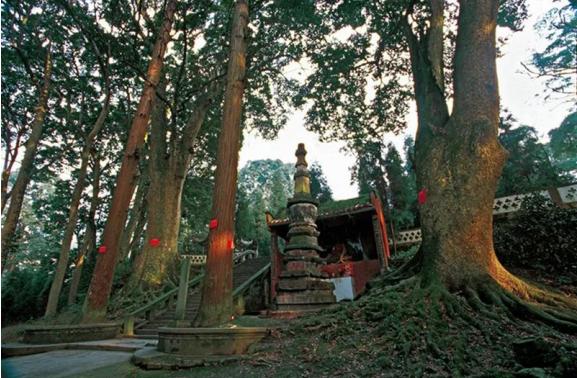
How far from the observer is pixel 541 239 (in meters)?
7.41

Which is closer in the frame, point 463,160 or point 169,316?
point 463,160

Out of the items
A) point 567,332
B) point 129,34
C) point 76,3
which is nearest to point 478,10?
point 567,332

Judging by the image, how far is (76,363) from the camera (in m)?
4.76

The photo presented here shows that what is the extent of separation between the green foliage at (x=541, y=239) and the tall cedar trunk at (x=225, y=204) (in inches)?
263

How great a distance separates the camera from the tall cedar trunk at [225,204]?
461cm

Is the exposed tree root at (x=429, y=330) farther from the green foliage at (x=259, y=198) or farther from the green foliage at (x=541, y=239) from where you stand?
the green foliage at (x=259, y=198)

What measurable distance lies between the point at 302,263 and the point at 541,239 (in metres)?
5.53

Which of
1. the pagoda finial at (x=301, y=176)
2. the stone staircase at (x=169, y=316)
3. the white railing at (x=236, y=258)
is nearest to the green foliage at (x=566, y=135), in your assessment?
A: the pagoda finial at (x=301, y=176)

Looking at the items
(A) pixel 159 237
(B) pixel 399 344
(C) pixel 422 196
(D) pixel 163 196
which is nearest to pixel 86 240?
(D) pixel 163 196

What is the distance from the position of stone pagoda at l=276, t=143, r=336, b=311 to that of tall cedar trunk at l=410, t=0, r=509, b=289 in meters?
3.04

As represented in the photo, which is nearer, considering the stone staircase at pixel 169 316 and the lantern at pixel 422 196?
the lantern at pixel 422 196

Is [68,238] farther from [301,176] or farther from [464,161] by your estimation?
[464,161]

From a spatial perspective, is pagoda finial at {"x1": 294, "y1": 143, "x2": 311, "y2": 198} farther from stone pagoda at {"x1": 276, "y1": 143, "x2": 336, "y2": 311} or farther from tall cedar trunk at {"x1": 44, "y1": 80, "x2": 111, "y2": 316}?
tall cedar trunk at {"x1": 44, "y1": 80, "x2": 111, "y2": 316}

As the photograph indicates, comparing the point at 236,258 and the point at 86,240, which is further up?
the point at 86,240
